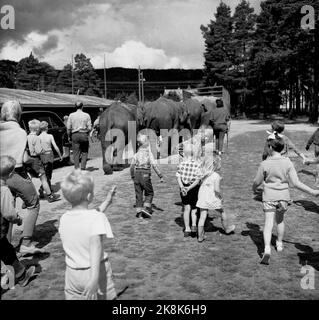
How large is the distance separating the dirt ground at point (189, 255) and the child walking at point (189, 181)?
31cm

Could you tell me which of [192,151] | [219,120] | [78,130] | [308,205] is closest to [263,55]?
[219,120]

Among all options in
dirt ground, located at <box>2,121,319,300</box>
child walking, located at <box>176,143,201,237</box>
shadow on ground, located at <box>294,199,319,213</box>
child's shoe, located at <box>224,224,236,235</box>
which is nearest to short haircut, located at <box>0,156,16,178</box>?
dirt ground, located at <box>2,121,319,300</box>

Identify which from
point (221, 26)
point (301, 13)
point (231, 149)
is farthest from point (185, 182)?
point (221, 26)

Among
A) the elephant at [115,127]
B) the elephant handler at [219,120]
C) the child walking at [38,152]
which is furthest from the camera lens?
the elephant handler at [219,120]

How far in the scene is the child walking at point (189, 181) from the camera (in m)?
6.08

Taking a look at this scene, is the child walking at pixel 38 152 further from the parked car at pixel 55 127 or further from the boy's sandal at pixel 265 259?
the boy's sandal at pixel 265 259

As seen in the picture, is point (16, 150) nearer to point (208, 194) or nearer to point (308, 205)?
point (208, 194)

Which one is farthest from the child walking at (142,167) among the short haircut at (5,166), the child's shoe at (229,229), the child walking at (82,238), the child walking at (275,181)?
the child walking at (82,238)

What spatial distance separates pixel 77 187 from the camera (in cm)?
312

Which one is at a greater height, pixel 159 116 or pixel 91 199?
pixel 159 116

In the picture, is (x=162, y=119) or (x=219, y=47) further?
(x=219, y=47)

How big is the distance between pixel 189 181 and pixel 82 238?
321cm
